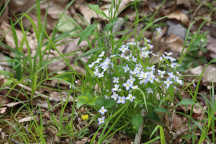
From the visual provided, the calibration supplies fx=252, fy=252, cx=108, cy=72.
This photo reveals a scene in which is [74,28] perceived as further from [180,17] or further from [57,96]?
[180,17]

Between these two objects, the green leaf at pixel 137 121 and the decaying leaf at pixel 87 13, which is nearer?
the green leaf at pixel 137 121

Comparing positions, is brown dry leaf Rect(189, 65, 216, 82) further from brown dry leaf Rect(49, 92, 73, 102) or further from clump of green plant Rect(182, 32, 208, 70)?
brown dry leaf Rect(49, 92, 73, 102)

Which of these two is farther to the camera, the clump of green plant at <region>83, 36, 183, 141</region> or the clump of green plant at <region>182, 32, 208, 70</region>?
the clump of green plant at <region>182, 32, 208, 70</region>

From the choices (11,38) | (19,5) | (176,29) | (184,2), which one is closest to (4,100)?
(11,38)

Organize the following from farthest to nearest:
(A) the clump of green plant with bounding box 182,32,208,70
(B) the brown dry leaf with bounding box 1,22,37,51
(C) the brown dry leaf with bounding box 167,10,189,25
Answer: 1. (C) the brown dry leaf with bounding box 167,10,189,25
2. (A) the clump of green plant with bounding box 182,32,208,70
3. (B) the brown dry leaf with bounding box 1,22,37,51

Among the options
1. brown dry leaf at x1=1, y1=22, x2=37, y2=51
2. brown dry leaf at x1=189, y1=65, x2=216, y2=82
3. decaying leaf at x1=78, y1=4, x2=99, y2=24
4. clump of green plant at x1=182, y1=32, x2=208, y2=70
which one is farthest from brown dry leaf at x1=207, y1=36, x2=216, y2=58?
brown dry leaf at x1=1, y1=22, x2=37, y2=51

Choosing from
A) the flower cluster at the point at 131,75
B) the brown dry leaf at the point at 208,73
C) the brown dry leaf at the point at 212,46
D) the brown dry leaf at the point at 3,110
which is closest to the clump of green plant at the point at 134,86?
the flower cluster at the point at 131,75

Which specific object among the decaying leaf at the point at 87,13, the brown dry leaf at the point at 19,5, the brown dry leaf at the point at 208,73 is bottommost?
the brown dry leaf at the point at 208,73

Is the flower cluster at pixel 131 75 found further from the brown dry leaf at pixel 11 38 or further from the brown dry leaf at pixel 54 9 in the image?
the brown dry leaf at pixel 54 9
